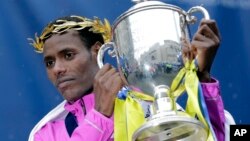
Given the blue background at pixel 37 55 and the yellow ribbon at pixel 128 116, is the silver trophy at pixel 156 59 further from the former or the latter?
the blue background at pixel 37 55

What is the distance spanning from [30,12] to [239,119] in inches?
26.1

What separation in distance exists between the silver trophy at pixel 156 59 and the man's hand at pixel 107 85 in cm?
6

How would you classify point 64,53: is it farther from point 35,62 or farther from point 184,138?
point 184,138

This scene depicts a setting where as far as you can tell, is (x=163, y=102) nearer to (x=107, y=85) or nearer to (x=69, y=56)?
(x=107, y=85)

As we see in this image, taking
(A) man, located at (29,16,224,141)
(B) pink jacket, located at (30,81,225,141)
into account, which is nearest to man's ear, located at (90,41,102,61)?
(A) man, located at (29,16,224,141)

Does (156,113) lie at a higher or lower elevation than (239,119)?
higher

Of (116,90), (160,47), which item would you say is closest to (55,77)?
(116,90)

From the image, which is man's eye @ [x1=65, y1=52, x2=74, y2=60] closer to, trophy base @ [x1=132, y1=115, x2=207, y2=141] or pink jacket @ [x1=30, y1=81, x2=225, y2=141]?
pink jacket @ [x1=30, y1=81, x2=225, y2=141]

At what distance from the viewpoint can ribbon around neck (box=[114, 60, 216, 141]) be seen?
1344 mm

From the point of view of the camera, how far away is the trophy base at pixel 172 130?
4.11 ft

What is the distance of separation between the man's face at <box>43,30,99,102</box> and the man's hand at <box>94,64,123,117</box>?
201mm

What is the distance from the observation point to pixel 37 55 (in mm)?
2010

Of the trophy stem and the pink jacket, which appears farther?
the pink jacket

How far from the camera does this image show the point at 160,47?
1.34 m
